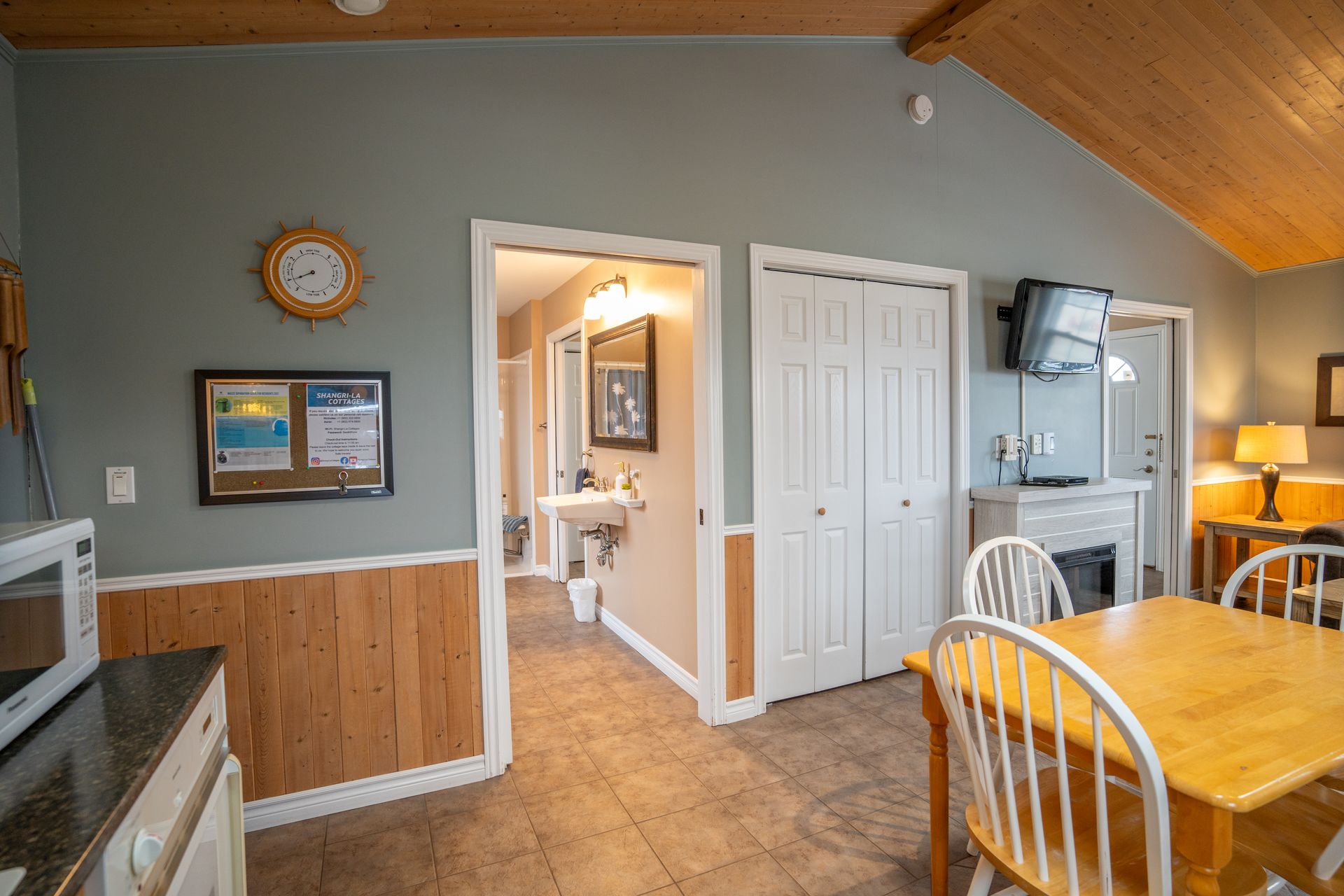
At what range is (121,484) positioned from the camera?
2107 millimetres

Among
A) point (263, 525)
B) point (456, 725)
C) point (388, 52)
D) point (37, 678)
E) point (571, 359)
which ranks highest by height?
point (388, 52)

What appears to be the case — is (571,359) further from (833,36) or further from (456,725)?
(456,725)

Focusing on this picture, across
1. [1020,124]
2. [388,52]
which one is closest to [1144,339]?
[1020,124]

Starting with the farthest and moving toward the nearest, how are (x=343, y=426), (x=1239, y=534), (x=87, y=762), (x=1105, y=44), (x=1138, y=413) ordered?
(x=1138, y=413), (x=1239, y=534), (x=1105, y=44), (x=343, y=426), (x=87, y=762)

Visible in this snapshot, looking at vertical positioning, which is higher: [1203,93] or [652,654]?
[1203,93]

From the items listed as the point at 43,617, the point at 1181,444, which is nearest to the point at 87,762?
the point at 43,617

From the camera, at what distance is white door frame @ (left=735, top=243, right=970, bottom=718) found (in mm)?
2975

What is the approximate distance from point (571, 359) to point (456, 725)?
3.51 meters

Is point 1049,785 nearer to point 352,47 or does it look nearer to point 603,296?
point 352,47

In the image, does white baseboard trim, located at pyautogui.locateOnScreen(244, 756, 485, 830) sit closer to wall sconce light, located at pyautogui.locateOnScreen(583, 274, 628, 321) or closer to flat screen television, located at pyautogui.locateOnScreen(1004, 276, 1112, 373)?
wall sconce light, located at pyautogui.locateOnScreen(583, 274, 628, 321)

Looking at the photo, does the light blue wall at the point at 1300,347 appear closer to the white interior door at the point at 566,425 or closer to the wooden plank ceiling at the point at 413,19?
the wooden plank ceiling at the point at 413,19

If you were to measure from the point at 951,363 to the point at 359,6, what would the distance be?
9.66ft

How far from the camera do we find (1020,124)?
375 cm

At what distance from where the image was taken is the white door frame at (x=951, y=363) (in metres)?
2.97
